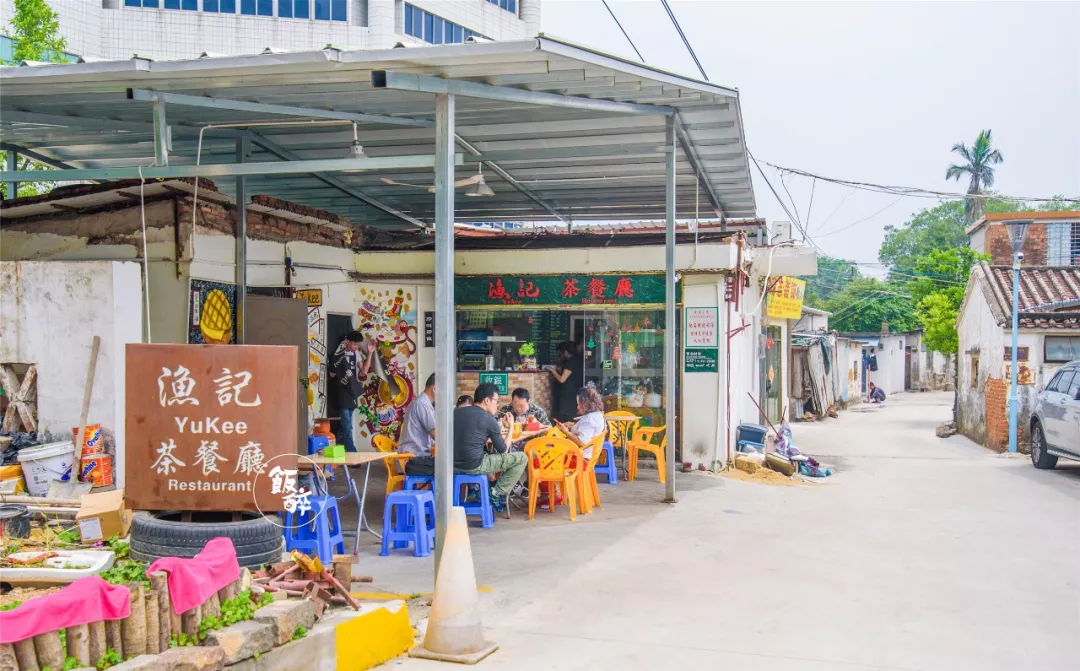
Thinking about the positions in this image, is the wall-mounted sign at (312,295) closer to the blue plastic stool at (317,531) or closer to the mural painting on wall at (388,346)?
the mural painting on wall at (388,346)

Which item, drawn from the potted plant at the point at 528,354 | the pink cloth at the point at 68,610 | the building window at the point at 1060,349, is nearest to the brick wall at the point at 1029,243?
the building window at the point at 1060,349

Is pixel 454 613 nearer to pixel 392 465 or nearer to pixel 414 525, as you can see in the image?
pixel 414 525

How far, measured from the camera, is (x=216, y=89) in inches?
280

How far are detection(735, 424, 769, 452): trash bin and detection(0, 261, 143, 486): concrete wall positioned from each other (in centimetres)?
866

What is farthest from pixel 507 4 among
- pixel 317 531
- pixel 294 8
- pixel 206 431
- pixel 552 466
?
pixel 206 431

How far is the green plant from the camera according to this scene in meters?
4.09

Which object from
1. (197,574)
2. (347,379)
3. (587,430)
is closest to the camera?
(197,574)

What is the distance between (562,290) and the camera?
1298 cm

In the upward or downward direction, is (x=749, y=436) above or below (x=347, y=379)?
below

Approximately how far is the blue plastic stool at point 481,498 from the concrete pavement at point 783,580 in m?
0.17

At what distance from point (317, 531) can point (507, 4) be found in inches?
1331

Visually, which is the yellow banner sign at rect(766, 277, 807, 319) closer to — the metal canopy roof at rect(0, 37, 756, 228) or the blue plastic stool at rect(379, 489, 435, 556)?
the metal canopy roof at rect(0, 37, 756, 228)

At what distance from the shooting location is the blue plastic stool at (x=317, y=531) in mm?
7027

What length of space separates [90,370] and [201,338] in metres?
2.23
